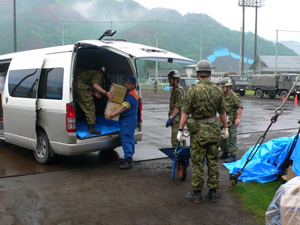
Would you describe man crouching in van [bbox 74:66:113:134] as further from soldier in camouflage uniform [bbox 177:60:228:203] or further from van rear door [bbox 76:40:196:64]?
soldier in camouflage uniform [bbox 177:60:228:203]

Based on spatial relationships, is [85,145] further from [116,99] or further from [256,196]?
[256,196]

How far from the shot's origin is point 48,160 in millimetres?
6203

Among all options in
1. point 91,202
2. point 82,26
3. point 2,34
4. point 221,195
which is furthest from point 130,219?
point 82,26

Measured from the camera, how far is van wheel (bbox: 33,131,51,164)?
6.14 m

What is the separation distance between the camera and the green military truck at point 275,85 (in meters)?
26.8

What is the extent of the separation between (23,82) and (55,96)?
1.13m

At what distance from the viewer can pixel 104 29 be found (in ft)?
452

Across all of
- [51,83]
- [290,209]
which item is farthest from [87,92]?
[290,209]

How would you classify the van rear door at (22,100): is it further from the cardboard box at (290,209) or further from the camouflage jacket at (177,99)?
the cardboard box at (290,209)

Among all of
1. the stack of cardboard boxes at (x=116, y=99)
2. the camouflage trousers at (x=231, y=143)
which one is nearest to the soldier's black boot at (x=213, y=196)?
the camouflage trousers at (x=231, y=143)

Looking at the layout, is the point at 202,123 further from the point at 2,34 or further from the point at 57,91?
the point at 2,34

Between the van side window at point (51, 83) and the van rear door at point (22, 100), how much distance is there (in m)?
0.11

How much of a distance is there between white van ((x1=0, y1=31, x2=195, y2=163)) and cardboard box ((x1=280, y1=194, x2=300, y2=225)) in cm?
293

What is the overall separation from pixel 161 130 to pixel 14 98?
514 centimetres
